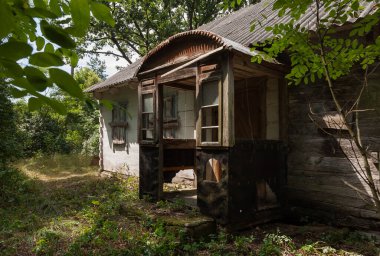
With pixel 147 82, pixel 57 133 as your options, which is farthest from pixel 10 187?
pixel 57 133

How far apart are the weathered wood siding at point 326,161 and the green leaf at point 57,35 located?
4.62 metres

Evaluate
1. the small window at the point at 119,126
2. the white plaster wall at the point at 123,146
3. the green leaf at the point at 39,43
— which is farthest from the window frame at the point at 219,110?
the small window at the point at 119,126

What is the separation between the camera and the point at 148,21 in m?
19.9

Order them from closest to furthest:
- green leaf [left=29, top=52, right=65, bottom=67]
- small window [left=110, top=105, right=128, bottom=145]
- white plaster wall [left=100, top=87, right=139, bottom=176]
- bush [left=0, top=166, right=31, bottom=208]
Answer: green leaf [left=29, top=52, right=65, bottom=67] < bush [left=0, top=166, right=31, bottom=208] < white plaster wall [left=100, top=87, right=139, bottom=176] < small window [left=110, top=105, right=128, bottom=145]

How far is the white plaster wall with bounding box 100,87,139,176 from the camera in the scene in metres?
10.5

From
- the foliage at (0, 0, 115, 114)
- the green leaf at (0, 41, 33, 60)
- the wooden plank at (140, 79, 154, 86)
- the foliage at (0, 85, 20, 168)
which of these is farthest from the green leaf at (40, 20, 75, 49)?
the foliage at (0, 85, 20, 168)

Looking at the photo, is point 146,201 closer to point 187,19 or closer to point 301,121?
point 301,121

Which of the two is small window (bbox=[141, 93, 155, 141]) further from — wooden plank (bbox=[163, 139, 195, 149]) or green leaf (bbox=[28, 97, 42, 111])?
green leaf (bbox=[28, 97, 42, 111])

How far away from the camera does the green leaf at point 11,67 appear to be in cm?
82

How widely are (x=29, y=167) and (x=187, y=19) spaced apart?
44.9 ft

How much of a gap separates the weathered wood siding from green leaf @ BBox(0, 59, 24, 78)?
15.6ft

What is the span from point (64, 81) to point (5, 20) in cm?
20

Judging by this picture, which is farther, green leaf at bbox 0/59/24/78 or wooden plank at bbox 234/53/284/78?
wooden plank at bbox 234/53/284/78

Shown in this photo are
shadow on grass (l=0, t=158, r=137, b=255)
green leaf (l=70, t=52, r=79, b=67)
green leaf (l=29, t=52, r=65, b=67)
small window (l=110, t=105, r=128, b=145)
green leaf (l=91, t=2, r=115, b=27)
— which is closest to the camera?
green leaf (l=29, t=52, r=65, b=67)
